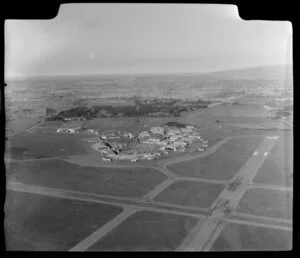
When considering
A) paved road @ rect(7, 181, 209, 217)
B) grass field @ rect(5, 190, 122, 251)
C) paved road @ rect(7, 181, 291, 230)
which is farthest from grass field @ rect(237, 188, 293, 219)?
grass field @ rect(5, 190, 122, 251)

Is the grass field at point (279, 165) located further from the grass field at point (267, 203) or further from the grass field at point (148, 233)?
the grass field at point (148, 233)

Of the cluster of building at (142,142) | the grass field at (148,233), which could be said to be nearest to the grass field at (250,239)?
the grass field at (148,233)

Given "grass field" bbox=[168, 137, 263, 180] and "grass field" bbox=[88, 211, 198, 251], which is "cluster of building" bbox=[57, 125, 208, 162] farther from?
"grass field" bbox=[88, 211, 198, 251]

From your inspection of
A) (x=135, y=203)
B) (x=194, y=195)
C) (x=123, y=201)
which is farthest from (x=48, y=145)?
(x=194, y=195)

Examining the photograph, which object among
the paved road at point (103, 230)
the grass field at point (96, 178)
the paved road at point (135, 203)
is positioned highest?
the grass field at point (96, 178)

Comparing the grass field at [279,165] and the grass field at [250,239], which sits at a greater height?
the grass field at [279,165]

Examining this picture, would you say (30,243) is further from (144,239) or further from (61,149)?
(61,149)
